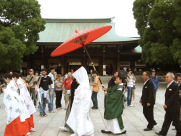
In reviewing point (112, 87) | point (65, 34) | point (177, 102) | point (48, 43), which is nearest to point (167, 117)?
point (177, 102)

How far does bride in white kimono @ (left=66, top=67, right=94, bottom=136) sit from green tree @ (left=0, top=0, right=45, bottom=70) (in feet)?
37.1

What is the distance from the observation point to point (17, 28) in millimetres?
→ 15930

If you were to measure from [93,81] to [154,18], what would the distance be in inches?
433

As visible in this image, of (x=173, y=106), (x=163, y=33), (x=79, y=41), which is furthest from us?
(x=163, y=33)

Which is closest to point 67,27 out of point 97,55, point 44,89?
point 97,55

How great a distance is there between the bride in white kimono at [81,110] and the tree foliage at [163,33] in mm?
11747

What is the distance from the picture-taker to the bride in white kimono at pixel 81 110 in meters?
4.38

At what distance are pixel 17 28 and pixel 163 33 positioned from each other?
12018 millimetres

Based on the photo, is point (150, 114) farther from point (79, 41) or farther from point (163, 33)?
point (163, 33)

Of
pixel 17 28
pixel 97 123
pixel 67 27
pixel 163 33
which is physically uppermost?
pixel 67 27

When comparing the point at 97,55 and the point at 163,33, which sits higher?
the point at 163,33

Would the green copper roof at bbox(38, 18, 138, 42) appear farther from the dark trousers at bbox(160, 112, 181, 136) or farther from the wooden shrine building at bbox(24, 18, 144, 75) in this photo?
the dark trousers at bbox(160, 112, 181, 136)

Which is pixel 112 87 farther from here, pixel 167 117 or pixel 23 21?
pixel 23 21

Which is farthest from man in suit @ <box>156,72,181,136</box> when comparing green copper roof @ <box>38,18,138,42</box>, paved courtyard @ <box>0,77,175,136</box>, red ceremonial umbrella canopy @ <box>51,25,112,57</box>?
green copper roof @ <box>38,18,138,42</box>
